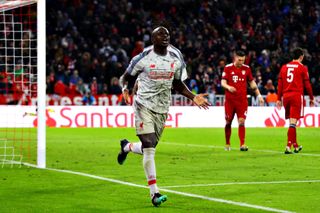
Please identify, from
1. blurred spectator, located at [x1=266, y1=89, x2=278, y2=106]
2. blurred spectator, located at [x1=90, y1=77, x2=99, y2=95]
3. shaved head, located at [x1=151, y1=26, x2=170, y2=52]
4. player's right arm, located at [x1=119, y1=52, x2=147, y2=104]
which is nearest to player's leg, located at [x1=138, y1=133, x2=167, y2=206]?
player's right arm, located at [x1=119, y1=52, x2=147, y2=104]

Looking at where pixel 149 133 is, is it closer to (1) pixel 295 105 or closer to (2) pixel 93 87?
(1) pixel 295 105

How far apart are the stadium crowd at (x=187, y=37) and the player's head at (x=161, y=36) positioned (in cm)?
2243

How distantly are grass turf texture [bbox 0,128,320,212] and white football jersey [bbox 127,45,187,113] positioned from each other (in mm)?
1140

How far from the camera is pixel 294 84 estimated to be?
17.6 meters

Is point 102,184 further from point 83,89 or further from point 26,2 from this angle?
point 83,89

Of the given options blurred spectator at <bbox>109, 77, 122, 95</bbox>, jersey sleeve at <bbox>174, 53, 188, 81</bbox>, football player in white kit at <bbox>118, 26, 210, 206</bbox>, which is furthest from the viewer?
blurred spectator at <bbox>109, 77, 122, 95</bbox>

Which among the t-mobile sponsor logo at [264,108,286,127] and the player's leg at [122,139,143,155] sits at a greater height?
the player's leg at [122,139,143,155]

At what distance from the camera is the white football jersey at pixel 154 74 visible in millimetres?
9406

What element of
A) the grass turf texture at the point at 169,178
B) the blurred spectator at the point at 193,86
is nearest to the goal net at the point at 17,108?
the grass turf texture at the point at 169,178

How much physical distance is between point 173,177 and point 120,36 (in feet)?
83.3

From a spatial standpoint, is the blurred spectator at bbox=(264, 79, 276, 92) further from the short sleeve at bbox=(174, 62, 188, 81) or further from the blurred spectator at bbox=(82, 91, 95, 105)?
the short sleeve at bbox=(174, 62, 188, 81)

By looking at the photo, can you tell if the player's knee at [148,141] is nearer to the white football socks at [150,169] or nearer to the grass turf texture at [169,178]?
the white football socks at [150,169]

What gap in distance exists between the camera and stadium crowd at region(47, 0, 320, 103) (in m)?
33.6

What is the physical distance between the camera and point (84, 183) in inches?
445
